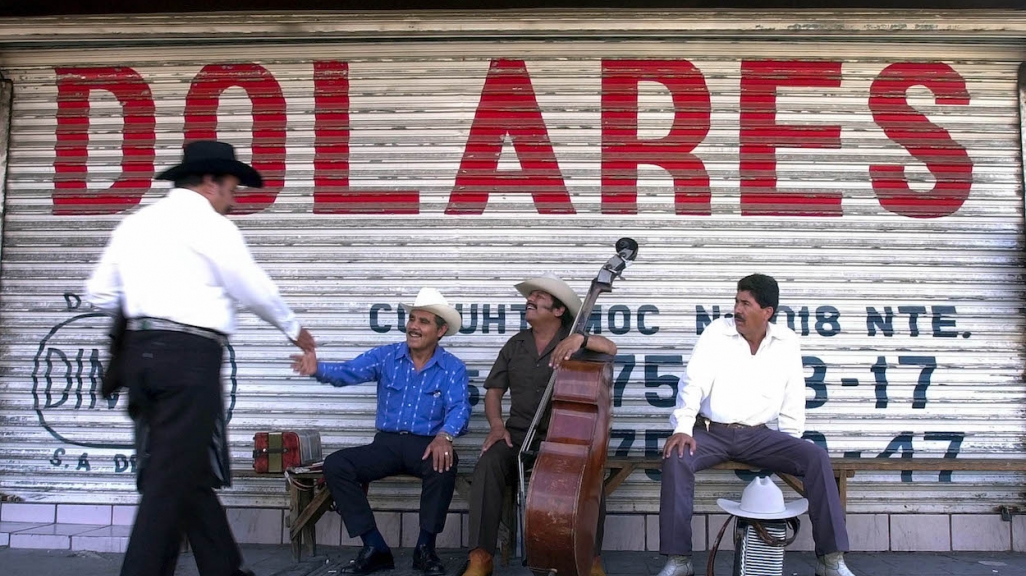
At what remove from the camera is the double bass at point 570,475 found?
12.4 ft

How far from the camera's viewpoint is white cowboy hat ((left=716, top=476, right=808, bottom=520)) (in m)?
3.85

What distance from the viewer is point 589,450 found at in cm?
390

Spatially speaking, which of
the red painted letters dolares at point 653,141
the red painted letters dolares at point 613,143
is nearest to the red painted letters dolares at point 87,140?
the red painted letters dolares at point 613,143

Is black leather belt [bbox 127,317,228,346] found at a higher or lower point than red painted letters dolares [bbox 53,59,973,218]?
lower

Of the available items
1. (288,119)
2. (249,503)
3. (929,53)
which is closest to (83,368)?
(249,503)

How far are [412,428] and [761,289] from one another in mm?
2009

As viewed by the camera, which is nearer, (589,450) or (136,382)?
(136,382)

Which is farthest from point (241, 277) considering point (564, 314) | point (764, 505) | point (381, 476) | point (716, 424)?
point (716, 424)

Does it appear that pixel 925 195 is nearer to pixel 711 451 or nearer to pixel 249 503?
pixel 711 451

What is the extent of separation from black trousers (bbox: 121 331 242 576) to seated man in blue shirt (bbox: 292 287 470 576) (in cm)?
130

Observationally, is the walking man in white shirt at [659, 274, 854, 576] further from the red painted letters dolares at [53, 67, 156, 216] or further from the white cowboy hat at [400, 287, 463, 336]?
the red painted letters dolares at [53, 67, 156, 216]

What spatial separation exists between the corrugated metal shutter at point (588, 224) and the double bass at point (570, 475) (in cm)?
142

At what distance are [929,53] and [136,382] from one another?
4.97 meters

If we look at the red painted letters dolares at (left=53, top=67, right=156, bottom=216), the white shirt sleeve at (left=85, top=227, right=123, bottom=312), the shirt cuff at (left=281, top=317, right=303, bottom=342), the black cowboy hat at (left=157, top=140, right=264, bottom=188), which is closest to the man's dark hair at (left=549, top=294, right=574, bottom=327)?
the shirt cuff at (left=281, top=317, right=303, bottom=342)
